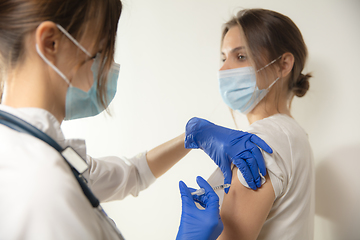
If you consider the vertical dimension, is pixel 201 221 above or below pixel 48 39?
below

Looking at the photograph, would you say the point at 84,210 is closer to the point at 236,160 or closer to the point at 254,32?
the point at 236,160

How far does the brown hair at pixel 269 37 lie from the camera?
1174 mm

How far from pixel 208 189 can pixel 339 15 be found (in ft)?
3.95

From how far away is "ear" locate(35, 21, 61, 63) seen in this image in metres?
0.66

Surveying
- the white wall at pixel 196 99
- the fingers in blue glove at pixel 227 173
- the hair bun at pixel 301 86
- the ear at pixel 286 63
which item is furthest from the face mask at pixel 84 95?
the hair bun at pixel 301 86

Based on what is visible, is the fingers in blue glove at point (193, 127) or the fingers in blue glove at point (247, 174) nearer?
the fingers in blue glove at point (247, 174)

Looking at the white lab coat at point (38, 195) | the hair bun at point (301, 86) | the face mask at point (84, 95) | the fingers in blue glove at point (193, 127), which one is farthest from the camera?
the hair bun at point (301, 86)

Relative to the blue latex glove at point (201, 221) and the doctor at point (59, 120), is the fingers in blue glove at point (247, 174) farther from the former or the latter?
the blue latex glove at point (201, 221)

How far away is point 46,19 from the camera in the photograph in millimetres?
667

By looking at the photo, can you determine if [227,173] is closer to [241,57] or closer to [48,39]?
[241,57]

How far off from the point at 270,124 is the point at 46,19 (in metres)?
0.88

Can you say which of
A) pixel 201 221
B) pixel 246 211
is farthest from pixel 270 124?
pixel 201 221

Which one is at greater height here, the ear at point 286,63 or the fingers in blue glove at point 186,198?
the ear at point 286,63

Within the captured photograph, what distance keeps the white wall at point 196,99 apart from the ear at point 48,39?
2.07 feet
